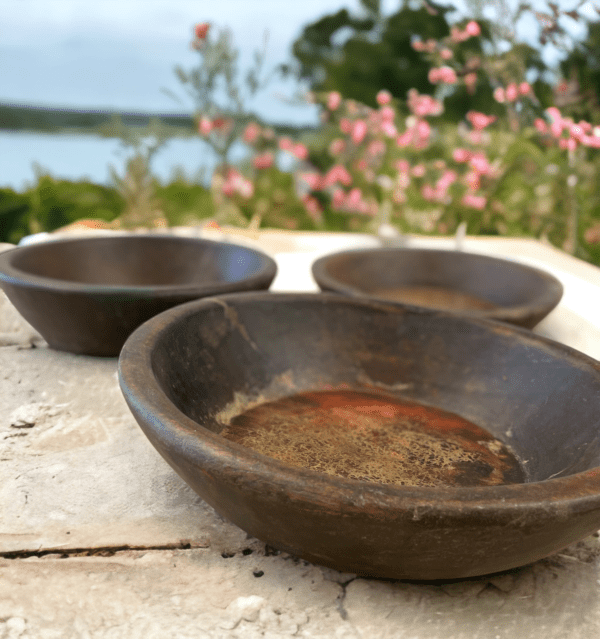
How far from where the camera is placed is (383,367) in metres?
1.28

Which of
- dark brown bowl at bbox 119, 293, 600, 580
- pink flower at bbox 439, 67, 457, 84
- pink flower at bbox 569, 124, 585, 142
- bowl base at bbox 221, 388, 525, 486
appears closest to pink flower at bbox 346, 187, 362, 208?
pink flower at bbox 439, 67, 457, 84

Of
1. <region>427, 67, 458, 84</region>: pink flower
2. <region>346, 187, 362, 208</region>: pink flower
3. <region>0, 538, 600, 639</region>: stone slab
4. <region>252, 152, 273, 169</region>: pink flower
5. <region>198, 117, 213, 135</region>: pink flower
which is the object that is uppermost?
<region>427, 67, 458, 84</region>: pink flower

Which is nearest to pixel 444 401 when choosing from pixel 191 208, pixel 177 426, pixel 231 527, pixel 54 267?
pixel 231 527

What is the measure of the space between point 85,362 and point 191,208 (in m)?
2.60

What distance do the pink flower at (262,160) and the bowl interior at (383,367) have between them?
3.30m

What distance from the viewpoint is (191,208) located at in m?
3.94

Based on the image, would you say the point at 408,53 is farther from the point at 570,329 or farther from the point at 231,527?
the point at 231,527

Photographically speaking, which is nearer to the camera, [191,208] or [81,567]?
[81,567]

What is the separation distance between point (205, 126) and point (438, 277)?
2345 mm

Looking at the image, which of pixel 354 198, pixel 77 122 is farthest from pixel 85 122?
pixel 354 198

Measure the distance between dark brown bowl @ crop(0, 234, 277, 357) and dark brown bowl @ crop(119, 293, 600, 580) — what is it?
0.74 ft

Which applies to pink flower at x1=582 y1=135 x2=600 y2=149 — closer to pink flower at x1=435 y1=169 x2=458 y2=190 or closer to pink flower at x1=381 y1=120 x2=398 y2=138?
pink flower at x1=435 y1=169 x2=458 y2=190

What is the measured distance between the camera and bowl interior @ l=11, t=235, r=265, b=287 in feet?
5.66

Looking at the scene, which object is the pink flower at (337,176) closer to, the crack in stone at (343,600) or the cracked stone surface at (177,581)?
the cracked stone surface at (177,581)
